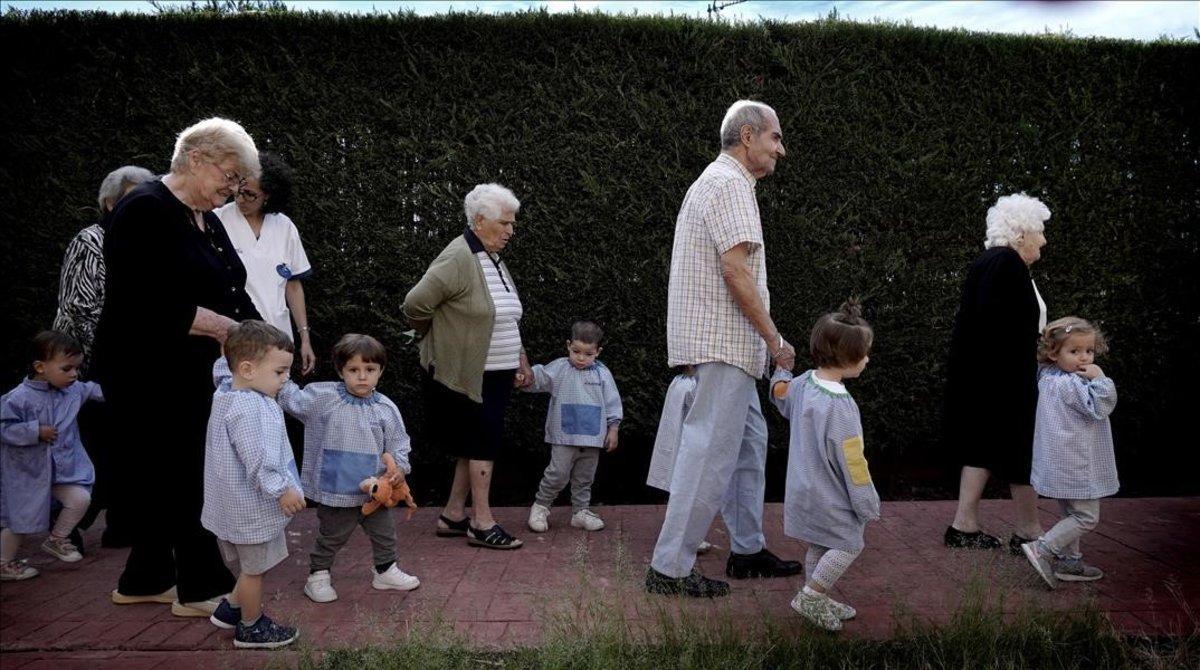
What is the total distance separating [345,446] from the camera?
4051 millimetres

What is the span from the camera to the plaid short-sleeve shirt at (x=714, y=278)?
12.7 ft

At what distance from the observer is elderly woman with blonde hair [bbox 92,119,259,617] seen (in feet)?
11.8

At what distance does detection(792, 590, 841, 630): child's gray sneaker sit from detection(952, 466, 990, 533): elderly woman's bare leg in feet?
5.21

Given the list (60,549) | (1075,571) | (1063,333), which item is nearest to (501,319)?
(60,549)

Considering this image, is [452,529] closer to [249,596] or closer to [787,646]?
[249,596]

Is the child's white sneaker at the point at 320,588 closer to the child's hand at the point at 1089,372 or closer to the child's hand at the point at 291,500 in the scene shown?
the child's hand at the point at 291,500

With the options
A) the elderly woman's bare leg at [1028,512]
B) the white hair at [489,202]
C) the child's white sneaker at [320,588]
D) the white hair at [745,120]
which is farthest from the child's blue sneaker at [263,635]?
the elderly woman's bare leg at [1028,512]

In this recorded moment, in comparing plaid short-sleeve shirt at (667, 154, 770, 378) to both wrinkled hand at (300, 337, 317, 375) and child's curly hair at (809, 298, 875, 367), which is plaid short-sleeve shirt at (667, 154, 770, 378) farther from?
wrinkled hand at (300, 337, 317, 375)

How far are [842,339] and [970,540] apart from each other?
184 centimetres

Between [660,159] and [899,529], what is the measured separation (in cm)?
267

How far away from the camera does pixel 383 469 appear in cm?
417

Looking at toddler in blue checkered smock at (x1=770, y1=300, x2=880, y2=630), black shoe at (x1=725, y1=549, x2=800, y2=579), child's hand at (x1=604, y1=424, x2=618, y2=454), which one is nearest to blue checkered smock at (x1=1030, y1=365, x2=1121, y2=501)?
toddler in blue checkered smock at (x1=770, y1=300, x2=880, y2=630)

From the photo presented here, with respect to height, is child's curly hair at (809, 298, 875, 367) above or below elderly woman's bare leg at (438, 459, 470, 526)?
above

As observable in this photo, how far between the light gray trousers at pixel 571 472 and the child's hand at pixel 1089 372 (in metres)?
2.54
